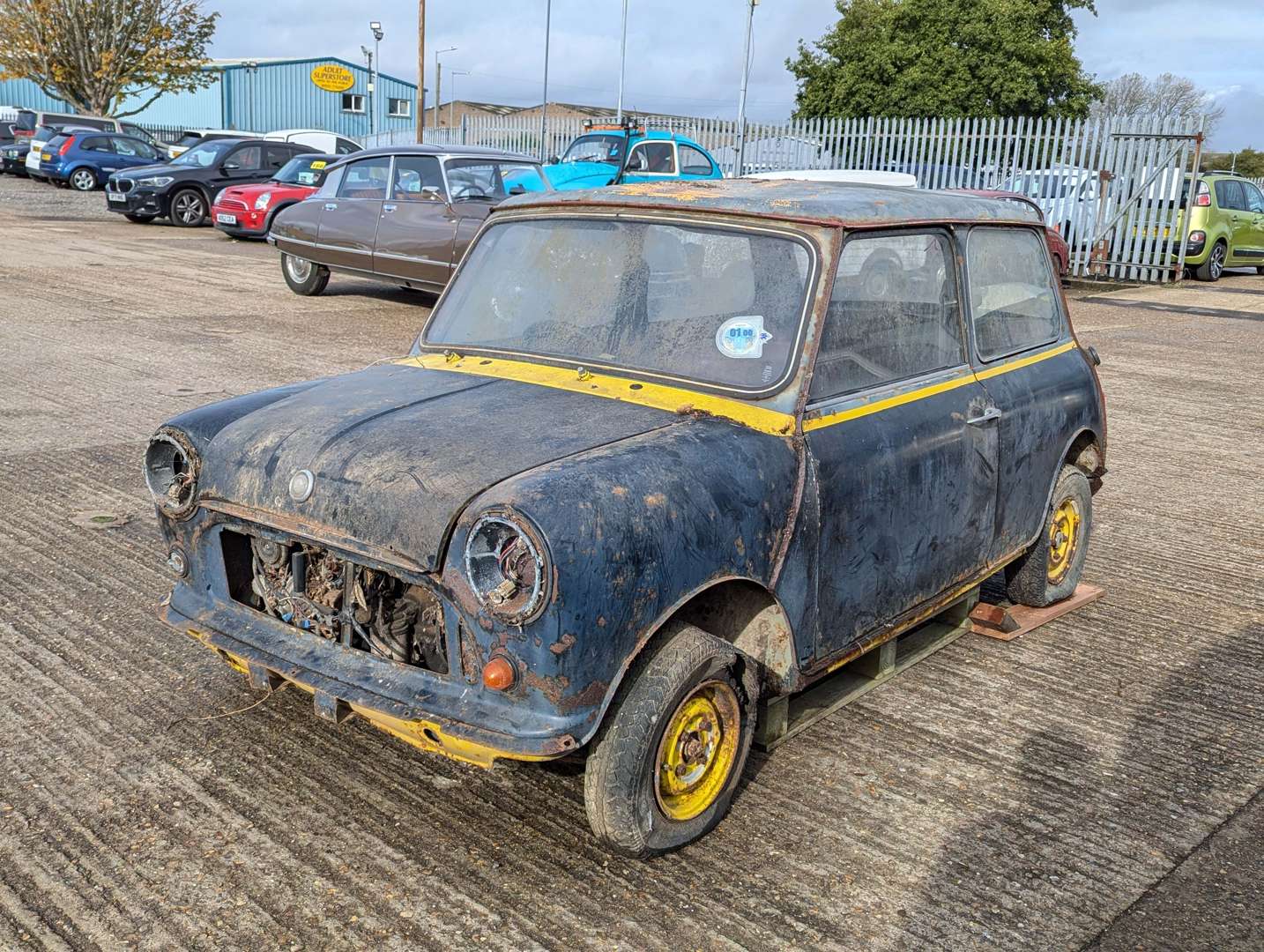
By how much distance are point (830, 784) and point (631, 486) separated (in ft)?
4.14

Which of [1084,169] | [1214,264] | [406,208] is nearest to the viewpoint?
[406,208]

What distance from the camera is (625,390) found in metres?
3.53

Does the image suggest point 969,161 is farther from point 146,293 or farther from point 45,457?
point 45,457

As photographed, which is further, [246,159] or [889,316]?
[246,159]

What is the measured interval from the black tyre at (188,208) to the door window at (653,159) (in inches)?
343

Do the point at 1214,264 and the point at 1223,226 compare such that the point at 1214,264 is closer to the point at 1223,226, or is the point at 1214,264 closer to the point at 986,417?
the point at 1223,226

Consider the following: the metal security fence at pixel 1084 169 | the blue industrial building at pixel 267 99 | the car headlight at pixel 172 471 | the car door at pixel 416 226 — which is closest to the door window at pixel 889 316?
the car headlight at pixel 172 471

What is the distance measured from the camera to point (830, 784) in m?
3.50

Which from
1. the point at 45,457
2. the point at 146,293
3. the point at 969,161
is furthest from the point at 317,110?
the point at 45,457

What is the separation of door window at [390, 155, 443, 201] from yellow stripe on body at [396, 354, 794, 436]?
8.64 metres

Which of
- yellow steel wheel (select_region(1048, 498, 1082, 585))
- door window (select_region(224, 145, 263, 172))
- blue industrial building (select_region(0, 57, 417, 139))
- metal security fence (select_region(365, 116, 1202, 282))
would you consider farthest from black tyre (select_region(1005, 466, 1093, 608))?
blue industrial building (select_region(0, 57, 417, 139))

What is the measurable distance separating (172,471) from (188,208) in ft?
64.1

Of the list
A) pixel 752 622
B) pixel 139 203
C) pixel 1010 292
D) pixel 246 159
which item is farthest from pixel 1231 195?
pixel 752 622

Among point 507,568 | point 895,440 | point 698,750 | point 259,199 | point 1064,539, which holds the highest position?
point 259,199
